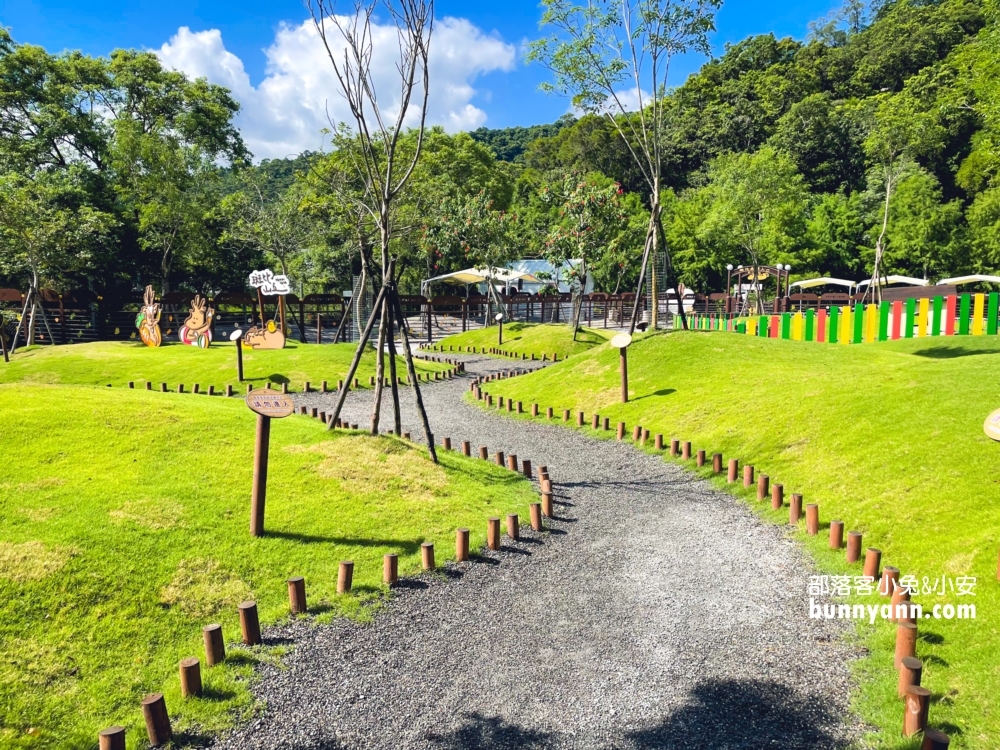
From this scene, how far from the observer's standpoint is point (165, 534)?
6.66 metres

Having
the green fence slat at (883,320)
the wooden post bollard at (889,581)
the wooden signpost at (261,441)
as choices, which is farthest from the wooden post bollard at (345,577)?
the green fence slat at (883,320)

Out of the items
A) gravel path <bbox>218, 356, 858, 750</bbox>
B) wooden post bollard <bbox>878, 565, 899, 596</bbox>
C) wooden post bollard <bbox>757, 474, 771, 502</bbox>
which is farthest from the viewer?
wooden post bollard <bbox>757, 474, 771, 502</bbox>

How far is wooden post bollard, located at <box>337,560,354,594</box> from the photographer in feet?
20.7

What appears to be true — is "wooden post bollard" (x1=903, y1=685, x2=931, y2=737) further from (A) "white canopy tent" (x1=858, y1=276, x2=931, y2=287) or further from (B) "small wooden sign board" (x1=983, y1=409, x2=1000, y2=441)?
(A) "white canopy tent" (x1=858, y1=276, x2=931, y2=287)

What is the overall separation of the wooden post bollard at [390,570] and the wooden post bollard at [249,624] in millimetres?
1472

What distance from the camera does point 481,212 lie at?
35.4 m

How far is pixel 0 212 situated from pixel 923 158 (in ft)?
206

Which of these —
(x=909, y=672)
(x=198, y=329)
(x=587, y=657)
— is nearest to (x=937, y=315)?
(x=909, y=672)

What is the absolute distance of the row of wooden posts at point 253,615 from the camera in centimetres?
420

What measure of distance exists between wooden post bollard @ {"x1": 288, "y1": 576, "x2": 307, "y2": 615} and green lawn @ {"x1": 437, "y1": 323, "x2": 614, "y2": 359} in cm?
2077

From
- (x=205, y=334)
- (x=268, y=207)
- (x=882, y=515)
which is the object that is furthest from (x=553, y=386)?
(x=268, y=207)

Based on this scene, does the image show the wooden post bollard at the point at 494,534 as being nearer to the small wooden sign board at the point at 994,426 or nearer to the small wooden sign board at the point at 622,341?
the small wooden sign board at the point at 994,426

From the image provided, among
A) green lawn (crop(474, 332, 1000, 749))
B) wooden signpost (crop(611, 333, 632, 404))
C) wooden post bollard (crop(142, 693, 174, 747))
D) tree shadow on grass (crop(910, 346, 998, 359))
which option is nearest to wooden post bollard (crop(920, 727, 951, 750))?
green lawn (crop(474, 332, 1000, 749))

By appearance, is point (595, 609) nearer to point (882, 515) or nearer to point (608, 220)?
point (882, 515)
